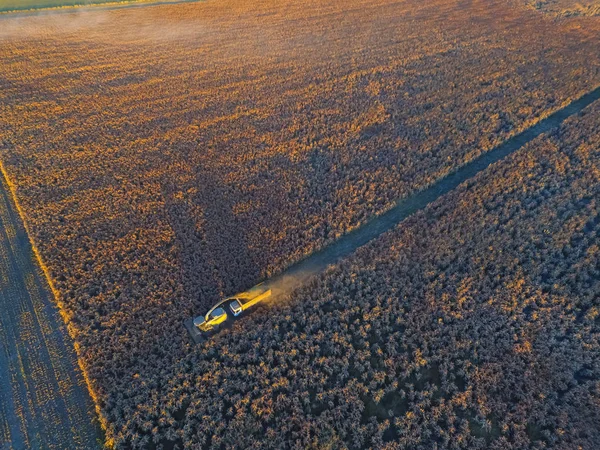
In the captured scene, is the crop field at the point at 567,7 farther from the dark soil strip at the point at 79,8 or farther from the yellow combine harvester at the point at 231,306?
the yellow combine harvester at the point at 231,306

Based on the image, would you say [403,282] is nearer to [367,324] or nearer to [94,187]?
[367,324]

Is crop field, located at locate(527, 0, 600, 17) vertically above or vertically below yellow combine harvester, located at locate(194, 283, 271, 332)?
above

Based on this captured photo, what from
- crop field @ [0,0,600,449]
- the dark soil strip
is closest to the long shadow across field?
crop field @ [0,0,600,449]

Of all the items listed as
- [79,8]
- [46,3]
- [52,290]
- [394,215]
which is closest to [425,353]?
[394,215]

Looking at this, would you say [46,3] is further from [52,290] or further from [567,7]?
[567,7]

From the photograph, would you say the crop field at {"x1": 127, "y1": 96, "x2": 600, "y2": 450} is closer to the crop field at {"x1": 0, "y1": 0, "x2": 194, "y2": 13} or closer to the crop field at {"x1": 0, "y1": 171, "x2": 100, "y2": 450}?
the crop field at {"x1": 0, "y1": 171, "x2": 100, "y2": 450}

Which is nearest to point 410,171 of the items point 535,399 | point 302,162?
point 302,162
